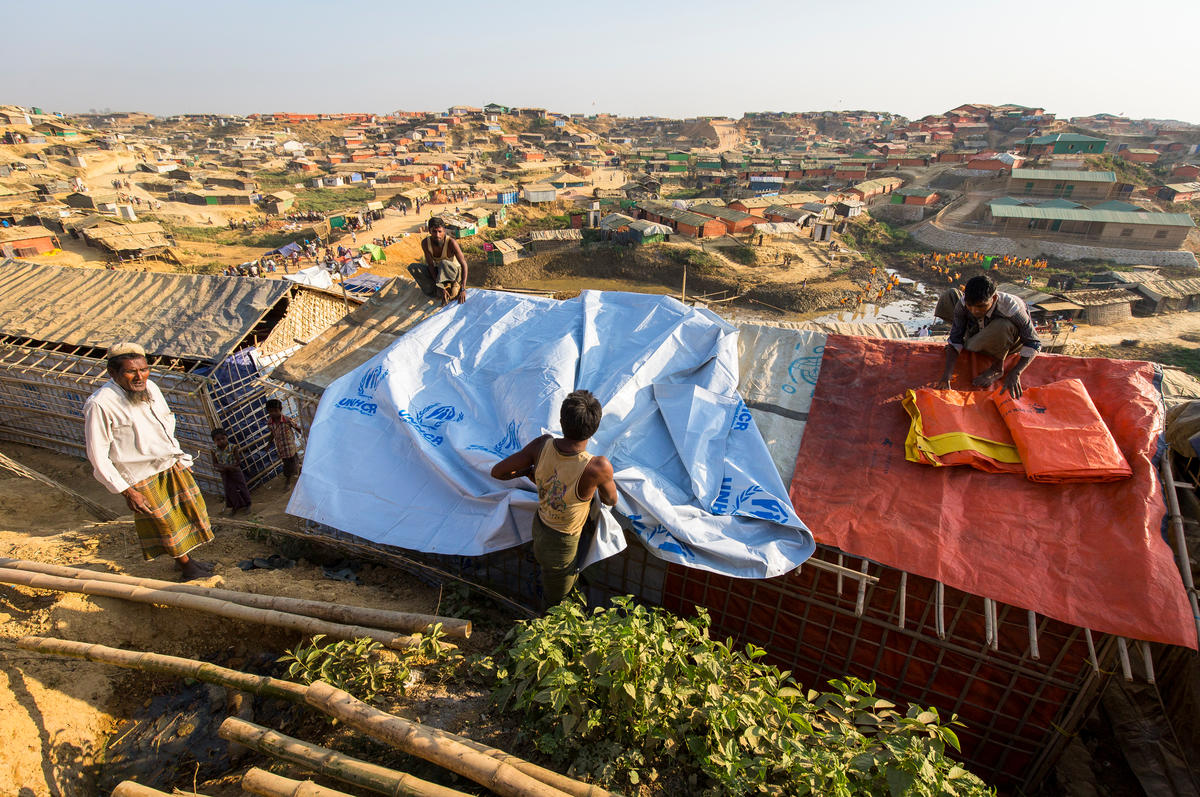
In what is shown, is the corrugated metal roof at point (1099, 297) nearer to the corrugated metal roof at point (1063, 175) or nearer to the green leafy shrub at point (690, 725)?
the corrugated metal roof at point (1063, 175)

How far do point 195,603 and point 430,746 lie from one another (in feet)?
6.90

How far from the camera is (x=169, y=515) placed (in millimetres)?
3883

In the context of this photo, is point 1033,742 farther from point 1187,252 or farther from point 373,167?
point 373,167

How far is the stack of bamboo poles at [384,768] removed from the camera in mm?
2109

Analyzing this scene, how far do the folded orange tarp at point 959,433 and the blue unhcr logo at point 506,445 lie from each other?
2947 mm

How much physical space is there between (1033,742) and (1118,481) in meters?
1.91

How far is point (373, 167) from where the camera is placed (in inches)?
2068

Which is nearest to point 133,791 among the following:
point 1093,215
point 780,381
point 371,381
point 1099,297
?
point 371,381

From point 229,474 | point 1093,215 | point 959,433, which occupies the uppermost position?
point 959,433

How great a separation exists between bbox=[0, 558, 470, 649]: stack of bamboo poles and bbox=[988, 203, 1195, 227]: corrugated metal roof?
40134 mm

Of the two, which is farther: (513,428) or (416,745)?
(513,428)

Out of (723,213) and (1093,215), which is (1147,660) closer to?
(723,213)

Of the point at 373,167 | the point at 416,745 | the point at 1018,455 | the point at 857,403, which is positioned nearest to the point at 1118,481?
the point at 1018,455

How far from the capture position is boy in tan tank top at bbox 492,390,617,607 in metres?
2.87
